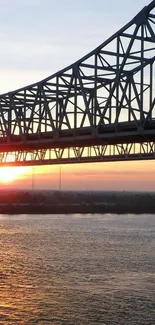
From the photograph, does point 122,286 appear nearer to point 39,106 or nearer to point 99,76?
point 99,76

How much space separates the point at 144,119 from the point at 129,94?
689cm

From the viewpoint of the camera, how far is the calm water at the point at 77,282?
3412 centimetres

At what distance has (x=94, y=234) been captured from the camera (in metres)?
89.1

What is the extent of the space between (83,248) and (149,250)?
21.6 ft

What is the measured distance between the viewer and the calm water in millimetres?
34125

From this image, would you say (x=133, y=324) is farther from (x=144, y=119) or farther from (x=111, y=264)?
(x=111, y=264)

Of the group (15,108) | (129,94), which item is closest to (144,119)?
(129,94)

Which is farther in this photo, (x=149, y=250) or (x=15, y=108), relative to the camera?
(x=15, y=108)

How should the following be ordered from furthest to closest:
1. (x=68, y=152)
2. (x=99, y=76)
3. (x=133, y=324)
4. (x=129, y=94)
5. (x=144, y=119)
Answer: (x=68, y=152) → (x=99, y=76) → (x=129, y=94) → (x=144, y=119) → (x=133, y=324)

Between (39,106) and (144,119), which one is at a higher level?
(39,106)

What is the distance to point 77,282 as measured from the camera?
44.0 meters

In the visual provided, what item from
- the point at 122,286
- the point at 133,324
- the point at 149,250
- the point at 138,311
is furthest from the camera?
the point at 149,250

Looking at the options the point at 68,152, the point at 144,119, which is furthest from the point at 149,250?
the point at 144,119

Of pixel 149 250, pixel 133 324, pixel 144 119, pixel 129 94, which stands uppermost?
pixel 129 94
